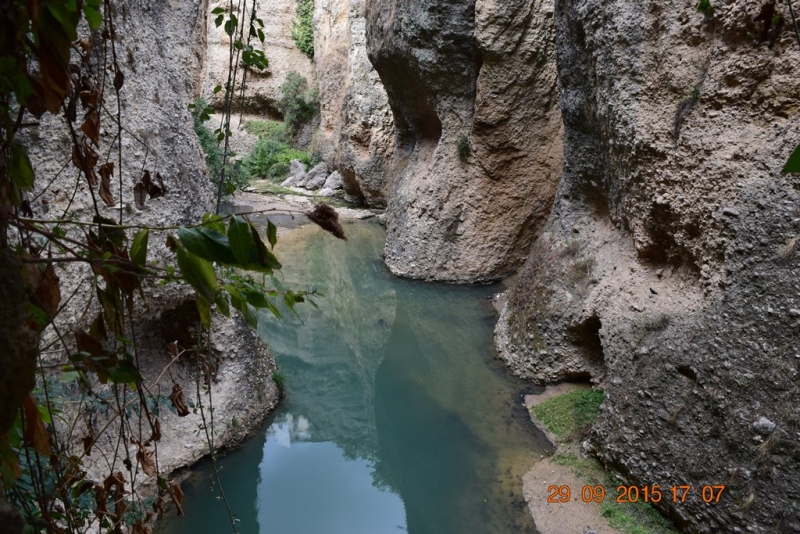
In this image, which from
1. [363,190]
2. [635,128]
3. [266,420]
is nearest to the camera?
[635,128]

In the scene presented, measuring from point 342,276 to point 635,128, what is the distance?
6256 millimetres

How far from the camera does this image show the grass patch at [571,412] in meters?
4.73

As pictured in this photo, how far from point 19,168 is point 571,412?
15.2 feet

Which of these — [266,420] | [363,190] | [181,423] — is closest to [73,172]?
[181,423]

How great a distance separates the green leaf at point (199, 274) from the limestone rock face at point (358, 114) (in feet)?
39.7

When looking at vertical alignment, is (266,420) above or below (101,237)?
below

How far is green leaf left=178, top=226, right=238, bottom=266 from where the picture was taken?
0.94m

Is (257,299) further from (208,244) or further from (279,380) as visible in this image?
(279,380)

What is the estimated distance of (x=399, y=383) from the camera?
20.0ft

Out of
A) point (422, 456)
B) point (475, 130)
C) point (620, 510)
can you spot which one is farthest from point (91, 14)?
point (475, 130)

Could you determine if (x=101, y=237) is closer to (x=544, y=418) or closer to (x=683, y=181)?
(x=683, y=181)

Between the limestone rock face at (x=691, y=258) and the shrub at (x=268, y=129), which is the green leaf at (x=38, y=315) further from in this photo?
the shrub at (x=268, y=129)
